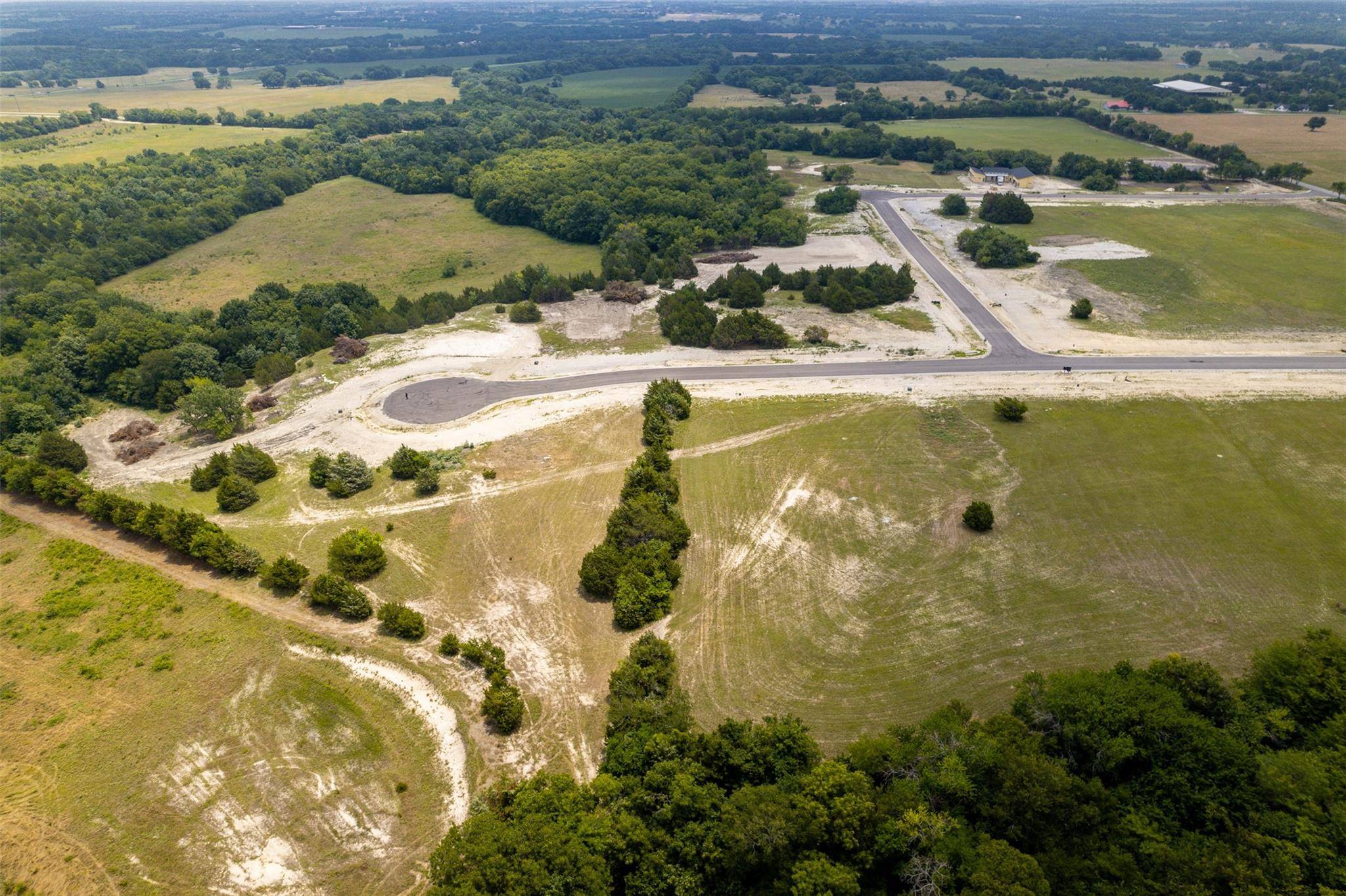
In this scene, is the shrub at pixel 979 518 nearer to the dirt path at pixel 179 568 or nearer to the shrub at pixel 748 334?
the shrub at pixel 748 334

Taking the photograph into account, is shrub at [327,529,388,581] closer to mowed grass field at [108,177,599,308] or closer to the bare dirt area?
mowed grass field at [108,177,599,308]

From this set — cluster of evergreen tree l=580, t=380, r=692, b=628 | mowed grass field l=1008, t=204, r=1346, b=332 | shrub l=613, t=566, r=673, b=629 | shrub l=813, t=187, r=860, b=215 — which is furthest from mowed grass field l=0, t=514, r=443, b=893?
shrub l=813, t=187, r=860, b=215

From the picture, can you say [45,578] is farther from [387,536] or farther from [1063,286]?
[1063,286]

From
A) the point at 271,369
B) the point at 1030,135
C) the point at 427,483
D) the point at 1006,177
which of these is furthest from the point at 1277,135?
the point at 271,369

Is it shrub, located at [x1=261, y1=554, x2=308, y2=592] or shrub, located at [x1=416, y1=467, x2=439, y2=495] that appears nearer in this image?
shrub, located at [x1=261, y1=554, x2=308, y2=592]

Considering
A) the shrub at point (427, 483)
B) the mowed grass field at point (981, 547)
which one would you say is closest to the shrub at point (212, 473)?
the shrub at point (427, 483)
